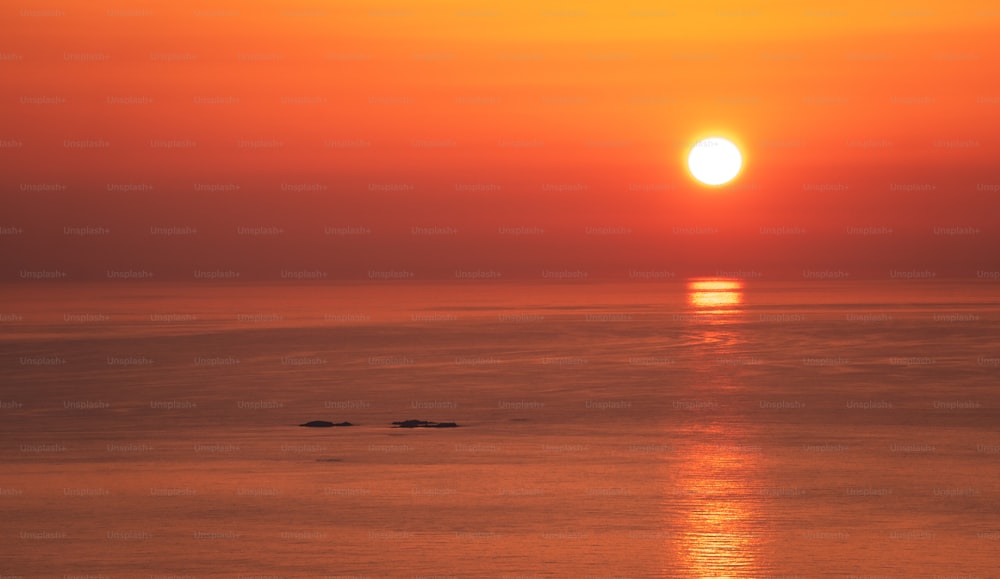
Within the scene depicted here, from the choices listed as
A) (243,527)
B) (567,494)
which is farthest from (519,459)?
(243,527)

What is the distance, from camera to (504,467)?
34.6 metres

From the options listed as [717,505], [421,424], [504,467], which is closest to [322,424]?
[421,424]

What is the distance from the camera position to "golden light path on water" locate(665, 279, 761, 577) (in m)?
23.1

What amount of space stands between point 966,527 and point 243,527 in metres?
15.0

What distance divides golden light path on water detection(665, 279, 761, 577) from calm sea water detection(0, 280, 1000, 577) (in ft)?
0.30

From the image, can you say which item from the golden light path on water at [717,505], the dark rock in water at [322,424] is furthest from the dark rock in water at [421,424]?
the golden light path on water at [717,505]

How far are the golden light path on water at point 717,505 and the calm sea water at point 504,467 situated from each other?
0.30 ft

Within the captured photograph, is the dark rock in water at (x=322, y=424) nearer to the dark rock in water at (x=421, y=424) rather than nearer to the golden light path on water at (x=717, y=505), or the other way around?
the dark rock in water at (x=421, y=424)

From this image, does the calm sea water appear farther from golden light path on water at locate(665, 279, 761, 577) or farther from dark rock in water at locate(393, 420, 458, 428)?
dark rock in water at locate(393, 420, 458, 428)

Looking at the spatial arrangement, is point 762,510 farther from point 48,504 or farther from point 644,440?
point 48,504

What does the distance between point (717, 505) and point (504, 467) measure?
7.45 meters

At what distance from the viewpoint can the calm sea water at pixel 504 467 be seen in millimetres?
24094

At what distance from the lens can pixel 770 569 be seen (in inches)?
894

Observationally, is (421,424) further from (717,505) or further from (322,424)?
(717,505)
